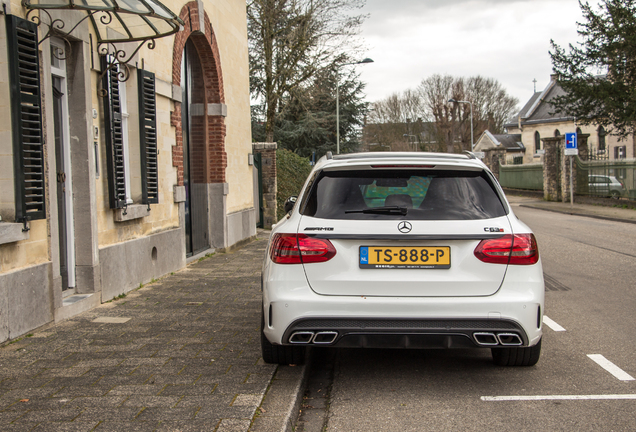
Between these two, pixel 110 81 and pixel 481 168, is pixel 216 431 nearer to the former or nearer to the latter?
pixel 481 168

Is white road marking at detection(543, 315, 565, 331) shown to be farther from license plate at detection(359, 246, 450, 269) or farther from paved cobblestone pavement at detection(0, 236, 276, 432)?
paved cobblestone pavement at detection(0, 236, 276, 432)

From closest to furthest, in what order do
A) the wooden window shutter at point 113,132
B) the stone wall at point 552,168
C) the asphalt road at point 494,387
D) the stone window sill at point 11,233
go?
the asphalt road at point 494,387, the stone window sill at point 11,233, the wooden window shutter at point 113,132, the stone wall at point 552,168

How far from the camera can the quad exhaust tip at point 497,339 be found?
13.2 ft

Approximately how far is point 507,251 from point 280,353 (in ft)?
5.81

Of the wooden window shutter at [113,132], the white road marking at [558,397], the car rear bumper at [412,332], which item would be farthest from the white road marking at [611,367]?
the wooden window shutter at [113,132]

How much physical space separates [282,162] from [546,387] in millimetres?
18508

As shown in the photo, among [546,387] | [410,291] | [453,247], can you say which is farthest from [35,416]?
[546,387]

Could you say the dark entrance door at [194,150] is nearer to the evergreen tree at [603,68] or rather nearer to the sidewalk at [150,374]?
the sidewalk at [150,374]

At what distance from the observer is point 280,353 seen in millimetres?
4637

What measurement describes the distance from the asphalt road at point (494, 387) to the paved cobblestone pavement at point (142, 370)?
0.54 metres

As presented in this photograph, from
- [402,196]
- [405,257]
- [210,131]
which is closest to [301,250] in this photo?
[405,257]

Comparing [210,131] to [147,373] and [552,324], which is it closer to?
[552,324]

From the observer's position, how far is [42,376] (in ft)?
14.4

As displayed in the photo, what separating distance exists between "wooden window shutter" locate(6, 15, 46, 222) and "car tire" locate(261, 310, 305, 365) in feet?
8.21
